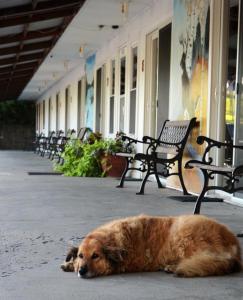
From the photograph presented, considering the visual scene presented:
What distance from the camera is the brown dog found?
280 centimetres

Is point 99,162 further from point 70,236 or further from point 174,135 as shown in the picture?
point 70,236

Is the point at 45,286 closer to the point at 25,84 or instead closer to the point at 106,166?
the point at 106,166

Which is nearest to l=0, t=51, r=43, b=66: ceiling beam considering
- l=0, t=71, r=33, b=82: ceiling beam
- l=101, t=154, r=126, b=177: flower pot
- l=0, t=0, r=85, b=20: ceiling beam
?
l=0, t=71, r=33, b=82: ceiling beam

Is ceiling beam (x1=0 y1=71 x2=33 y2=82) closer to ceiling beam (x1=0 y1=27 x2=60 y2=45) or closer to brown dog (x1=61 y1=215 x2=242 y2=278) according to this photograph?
ceiling beam (x1=0 y1=27 x2=60 y2=45)

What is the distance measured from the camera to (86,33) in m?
11.9

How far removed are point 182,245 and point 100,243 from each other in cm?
45

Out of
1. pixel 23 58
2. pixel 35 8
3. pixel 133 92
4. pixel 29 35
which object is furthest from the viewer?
pixel 23 58

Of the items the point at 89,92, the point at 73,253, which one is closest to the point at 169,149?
the point at 73,253

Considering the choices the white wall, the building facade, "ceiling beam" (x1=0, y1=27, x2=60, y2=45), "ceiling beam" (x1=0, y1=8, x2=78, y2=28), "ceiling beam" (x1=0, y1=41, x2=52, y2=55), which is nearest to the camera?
the building facade

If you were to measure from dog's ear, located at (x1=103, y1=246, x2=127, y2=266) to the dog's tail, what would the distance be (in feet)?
0.97

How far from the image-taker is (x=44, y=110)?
27922mm

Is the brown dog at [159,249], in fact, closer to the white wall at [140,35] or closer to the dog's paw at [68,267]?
the dog's paw at [68,267]

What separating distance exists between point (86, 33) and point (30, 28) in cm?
129

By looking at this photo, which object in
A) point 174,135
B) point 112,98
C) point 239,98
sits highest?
point 112,98
